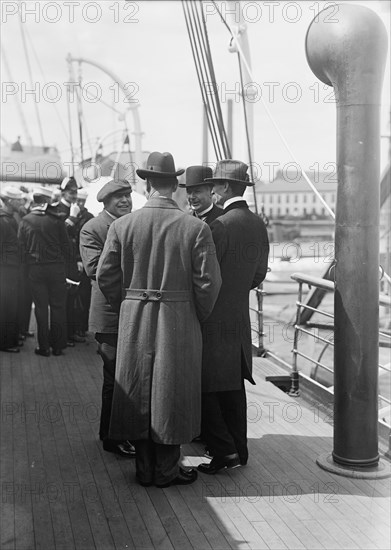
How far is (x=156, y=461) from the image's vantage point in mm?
4609

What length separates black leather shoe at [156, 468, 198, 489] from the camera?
458cm

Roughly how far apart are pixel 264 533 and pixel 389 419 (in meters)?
5.55

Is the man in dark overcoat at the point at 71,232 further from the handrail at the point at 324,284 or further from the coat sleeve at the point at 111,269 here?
the coat sleeve at the point at 111,269

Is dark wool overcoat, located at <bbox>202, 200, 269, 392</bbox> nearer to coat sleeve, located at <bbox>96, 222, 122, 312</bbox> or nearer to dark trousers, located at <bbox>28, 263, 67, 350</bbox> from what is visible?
coat sleeve, located at <bbox>96, 222, 122, 312</bbox>

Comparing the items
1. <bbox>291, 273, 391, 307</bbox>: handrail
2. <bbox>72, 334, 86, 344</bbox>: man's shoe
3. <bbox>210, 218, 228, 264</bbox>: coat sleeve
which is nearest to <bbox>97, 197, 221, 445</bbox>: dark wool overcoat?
<bbox>210, 218, 228, 264</bbox>: coat sleeve

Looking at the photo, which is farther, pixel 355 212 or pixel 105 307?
pixel 105 307

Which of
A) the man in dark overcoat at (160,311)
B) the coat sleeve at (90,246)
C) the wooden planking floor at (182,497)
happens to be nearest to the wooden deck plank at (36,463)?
the wooden planking floor at (182,497)

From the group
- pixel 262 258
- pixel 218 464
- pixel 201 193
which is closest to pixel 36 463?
pixel 218 464

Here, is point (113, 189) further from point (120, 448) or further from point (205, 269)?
point (120, 448)

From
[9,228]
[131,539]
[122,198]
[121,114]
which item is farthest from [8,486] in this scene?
[121,114]

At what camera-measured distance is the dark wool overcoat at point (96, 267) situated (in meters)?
5.15

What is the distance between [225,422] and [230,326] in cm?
65

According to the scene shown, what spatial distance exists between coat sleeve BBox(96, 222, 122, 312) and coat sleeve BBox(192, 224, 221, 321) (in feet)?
1.52

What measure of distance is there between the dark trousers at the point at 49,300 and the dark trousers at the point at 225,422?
3.94 meters
